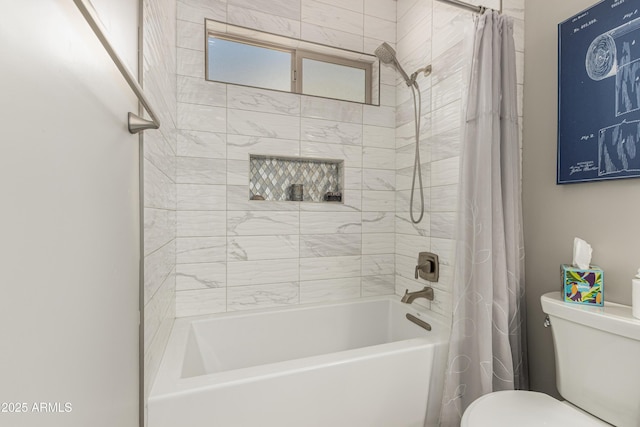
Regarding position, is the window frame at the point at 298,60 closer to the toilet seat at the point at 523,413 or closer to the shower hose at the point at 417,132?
the shower hose at the point at 417,132

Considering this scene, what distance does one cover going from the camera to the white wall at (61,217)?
1.10 ft

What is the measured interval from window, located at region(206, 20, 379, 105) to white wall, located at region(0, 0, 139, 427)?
49.1 inches

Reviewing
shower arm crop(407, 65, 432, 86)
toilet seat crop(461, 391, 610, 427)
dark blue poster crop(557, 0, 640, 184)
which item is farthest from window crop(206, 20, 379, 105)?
toilet seat crop(461, 391, 610, 427)

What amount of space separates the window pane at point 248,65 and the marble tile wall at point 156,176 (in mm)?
304

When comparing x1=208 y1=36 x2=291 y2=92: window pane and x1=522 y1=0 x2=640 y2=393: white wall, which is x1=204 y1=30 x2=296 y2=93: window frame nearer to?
x1=208 y1=36 x2=291 y2=92: window pane

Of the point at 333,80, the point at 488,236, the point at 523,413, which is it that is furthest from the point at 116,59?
the point at 333,80

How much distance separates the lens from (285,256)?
194 centimetres

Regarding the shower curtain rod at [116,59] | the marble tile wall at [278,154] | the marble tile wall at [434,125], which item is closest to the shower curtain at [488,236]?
the marble tile wall at [434,125]

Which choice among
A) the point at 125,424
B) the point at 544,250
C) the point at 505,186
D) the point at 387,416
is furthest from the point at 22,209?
the point at 544,250

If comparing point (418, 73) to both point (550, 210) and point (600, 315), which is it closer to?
point (550, 210)

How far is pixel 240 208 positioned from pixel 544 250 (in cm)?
165

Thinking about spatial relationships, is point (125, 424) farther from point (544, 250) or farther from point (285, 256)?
point (544, 250)

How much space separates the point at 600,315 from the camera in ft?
3.10

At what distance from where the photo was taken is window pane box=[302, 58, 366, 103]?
2051 millimetres
